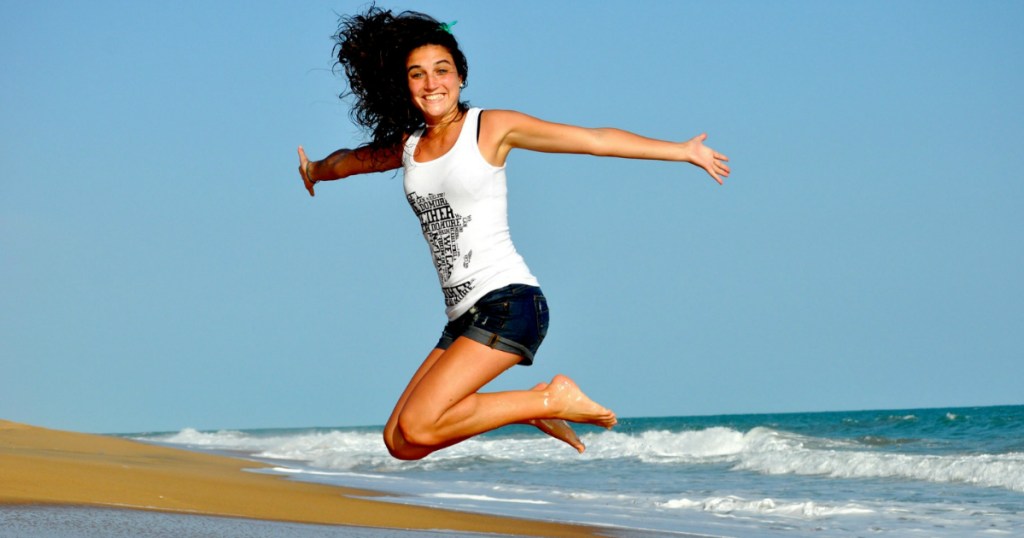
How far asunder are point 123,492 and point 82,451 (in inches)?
250

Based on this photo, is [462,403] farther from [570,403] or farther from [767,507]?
[767,507]

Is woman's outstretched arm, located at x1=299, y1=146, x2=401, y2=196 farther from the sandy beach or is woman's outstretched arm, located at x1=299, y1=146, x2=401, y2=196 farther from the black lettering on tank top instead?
the sandy beach

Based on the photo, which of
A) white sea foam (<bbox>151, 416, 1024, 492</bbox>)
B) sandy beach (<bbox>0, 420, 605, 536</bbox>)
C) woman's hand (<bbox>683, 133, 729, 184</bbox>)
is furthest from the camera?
white sea foam (<bbox>151, 416, 1024, 492</bbox>)

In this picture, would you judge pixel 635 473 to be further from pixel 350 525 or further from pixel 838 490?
pixel 350 525

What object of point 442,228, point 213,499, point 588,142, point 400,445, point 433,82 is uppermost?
point 433,82

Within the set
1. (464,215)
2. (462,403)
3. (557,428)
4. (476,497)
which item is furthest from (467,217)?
(476,497)

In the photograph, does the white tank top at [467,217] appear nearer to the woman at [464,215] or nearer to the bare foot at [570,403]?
the woman at [464,215]

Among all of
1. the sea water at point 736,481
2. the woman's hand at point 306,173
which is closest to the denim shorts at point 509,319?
the woman's hand at point 306,173

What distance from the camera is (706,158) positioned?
15.1ft

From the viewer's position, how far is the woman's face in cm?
476

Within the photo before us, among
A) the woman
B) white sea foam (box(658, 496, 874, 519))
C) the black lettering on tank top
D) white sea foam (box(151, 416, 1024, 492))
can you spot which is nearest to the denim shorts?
the woman

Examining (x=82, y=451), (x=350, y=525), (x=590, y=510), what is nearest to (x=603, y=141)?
(x=350, y=525)

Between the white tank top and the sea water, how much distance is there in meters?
4.33

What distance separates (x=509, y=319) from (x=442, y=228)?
1.58 feet
